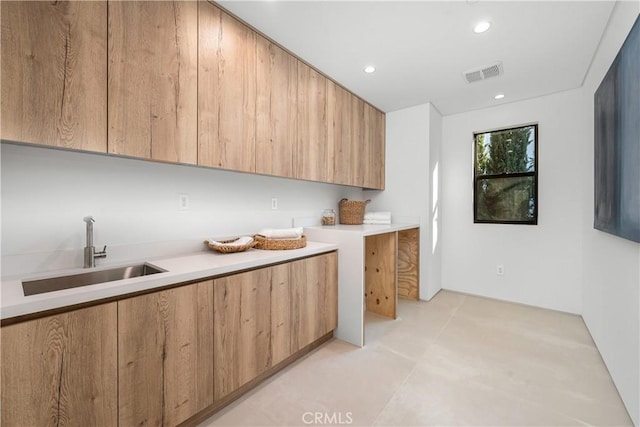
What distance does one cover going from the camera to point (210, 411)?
1425mm

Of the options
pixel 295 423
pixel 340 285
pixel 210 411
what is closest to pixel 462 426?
pixel 295 423

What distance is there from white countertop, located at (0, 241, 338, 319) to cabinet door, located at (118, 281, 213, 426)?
57 millimetres

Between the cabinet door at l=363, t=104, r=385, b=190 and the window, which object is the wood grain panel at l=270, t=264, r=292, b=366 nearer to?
the cabinet door at l=363, t=104, r=385, b=190

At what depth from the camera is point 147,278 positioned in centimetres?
115

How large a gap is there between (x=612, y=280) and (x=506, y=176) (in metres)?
1.66

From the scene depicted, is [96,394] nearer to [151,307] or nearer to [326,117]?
[151,307]

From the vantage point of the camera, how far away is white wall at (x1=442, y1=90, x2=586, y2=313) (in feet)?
9.03

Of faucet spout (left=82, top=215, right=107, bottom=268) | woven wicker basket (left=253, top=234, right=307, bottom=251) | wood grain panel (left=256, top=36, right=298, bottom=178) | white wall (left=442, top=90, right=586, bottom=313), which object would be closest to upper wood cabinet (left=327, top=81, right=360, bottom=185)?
wood grain panel (left=256, top=36, right=298, bottom=178)

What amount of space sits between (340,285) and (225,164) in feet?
4.25

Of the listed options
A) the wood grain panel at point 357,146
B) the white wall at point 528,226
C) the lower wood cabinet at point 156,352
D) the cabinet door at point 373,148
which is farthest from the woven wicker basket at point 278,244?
the white wall at point 528,226

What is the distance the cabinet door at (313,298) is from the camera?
5.98ft

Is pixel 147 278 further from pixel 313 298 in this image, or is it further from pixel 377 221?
pixel 377 221

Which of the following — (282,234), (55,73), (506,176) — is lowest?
(282,234)

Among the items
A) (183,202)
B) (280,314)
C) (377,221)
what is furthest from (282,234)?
(377,221)
